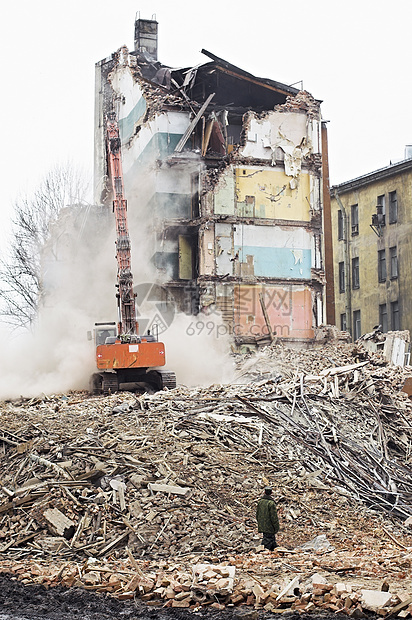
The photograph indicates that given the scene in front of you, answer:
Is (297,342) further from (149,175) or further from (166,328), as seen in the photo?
(149,175)

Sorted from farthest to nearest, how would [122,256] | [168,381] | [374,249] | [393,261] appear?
[374,249]
[393,261]
[122,256]
[168,381]

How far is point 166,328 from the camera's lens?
27391mm

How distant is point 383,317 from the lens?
1688 inches

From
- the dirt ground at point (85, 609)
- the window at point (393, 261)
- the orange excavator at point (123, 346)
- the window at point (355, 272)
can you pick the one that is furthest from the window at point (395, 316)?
the dirt ground at point (85, 609)

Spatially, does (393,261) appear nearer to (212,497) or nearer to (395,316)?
(395,316)

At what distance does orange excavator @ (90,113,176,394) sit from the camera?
20281 millimetres

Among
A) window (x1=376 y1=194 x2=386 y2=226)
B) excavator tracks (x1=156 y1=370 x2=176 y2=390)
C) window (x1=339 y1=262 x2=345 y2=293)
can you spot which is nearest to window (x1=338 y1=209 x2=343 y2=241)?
window (x1=339 y1=262 x2=345 y2=293)

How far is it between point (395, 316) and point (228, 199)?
16224 millimetres

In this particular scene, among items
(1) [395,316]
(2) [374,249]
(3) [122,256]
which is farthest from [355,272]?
(3) [122,256]

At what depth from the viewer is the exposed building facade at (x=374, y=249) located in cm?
4131

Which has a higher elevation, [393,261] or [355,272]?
[393,261]

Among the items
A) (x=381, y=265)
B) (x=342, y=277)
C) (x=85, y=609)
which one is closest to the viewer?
(x=85, y=609)

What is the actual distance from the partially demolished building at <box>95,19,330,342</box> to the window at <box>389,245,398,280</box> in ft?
37.1

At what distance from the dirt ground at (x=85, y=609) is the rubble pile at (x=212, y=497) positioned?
226mm
